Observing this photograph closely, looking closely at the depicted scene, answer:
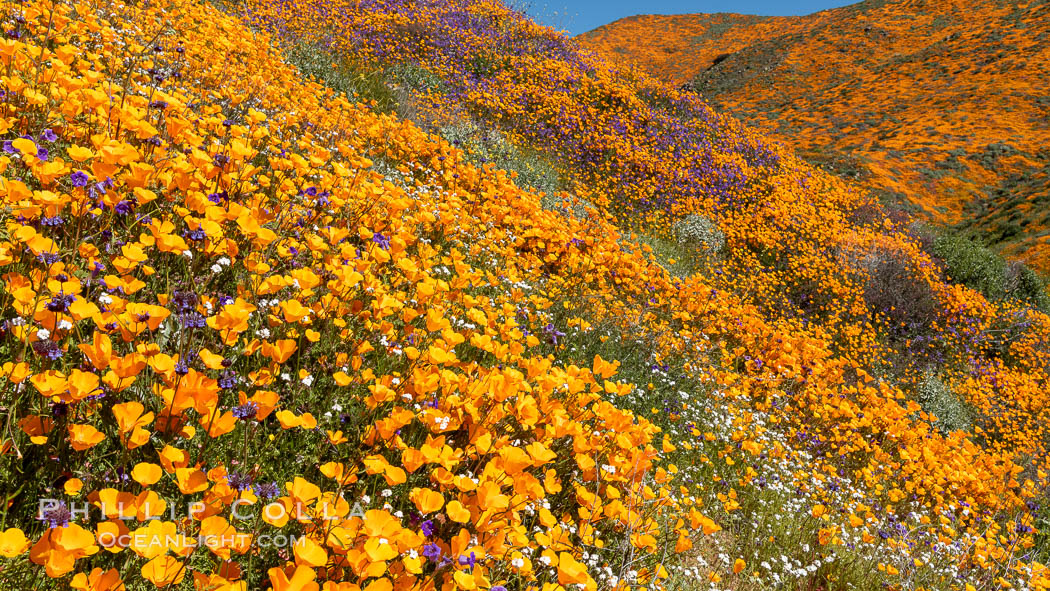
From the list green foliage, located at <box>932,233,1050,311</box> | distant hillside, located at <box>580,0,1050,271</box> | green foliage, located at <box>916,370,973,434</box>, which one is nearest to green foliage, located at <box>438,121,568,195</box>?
green foliage, located at <box>916,370,973,434</box>

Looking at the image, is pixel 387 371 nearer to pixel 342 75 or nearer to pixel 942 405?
pixel 342 75

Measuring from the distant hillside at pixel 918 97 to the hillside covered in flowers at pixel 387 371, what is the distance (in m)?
11.6

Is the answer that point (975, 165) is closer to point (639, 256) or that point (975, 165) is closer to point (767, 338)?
point (767, 338)

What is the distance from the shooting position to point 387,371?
275 cm

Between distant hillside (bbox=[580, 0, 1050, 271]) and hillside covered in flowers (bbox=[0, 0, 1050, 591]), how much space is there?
11.6m

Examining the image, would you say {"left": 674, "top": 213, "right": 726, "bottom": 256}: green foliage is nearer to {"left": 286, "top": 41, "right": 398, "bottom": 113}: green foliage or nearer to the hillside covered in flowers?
the hillside covered in flowers

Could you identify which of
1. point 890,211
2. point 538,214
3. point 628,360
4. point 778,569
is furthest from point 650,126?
point 778,569

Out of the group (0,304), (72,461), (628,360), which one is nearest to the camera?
(72,461)

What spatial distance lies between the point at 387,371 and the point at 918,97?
3488 cm

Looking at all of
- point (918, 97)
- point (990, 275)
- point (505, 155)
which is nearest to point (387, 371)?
point (505, 155)

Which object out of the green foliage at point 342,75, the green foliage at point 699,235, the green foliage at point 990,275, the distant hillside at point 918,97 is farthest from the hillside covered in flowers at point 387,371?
the distant hillside at point 918,97

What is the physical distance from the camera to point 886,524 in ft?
15.1

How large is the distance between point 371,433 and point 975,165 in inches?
1120

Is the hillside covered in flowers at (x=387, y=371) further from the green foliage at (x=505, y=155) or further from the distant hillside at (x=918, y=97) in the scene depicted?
the distant hillside at (x=918, y=97)
